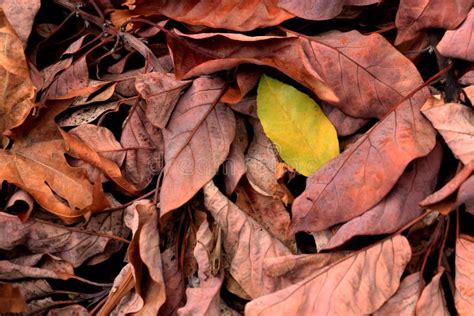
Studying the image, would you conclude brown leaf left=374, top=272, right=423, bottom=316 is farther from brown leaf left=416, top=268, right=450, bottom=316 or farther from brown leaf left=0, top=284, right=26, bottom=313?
brown leaf left=0, top=284, right=26, bottom=313

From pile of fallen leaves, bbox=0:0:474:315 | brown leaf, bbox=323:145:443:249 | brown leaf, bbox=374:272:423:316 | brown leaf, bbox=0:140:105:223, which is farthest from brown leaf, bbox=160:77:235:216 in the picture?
brown leaf, bbox=374:272:423:316

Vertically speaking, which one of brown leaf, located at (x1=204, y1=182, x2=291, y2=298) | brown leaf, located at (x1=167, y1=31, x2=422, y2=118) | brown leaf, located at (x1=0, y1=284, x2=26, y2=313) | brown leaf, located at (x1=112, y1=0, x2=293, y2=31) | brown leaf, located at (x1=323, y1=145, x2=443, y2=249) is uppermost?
brown leaf, located at (x1=112, y1=0, x2=293, y2=31)

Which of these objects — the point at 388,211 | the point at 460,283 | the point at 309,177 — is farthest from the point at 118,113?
the point at 460,283

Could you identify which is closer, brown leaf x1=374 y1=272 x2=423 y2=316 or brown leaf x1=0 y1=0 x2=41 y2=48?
brown leaf x1=374 y1=272 x2=423 y2=316

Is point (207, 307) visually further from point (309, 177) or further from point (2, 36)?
point (2, 36)

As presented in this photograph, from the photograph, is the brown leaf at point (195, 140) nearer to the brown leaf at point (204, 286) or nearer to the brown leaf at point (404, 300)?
the brown leaf at point (204, 286)

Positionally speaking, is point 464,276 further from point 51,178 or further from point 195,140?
point 51,178
